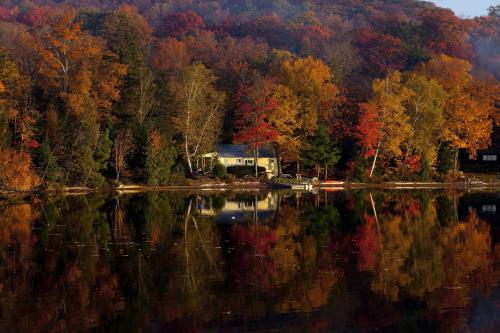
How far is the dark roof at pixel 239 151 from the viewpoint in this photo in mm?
76562

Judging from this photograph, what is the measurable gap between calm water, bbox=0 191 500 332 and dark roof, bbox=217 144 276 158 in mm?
31870

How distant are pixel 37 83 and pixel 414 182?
124 ft

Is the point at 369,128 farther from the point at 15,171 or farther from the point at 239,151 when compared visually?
the point at 15,171

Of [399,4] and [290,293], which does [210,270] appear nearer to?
[290,293]

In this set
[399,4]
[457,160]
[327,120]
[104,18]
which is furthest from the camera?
[399,4]

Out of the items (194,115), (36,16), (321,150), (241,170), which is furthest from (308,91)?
(36,16)

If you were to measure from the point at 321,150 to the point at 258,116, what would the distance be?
6942mm

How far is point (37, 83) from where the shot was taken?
71938 mm

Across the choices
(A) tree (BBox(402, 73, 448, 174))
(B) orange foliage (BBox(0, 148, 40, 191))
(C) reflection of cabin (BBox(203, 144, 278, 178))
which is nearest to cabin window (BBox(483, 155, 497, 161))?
(A) tree (BBox(402, 73, 448, 174))

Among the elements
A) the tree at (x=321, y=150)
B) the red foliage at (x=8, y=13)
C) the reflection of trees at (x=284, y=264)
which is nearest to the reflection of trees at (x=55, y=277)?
the reflection of trees at (x=284, y=264)

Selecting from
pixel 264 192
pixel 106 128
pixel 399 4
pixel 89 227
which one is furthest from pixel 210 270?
pixel 399 4

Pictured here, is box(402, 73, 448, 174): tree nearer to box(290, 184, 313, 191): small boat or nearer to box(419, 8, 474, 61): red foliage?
box(290, 184, 313, 191): small boat

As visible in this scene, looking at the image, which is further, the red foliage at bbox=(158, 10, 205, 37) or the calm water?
the red foliage at bbox=(158, 10, 205, 37)

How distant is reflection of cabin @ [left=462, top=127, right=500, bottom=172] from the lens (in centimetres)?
8188
